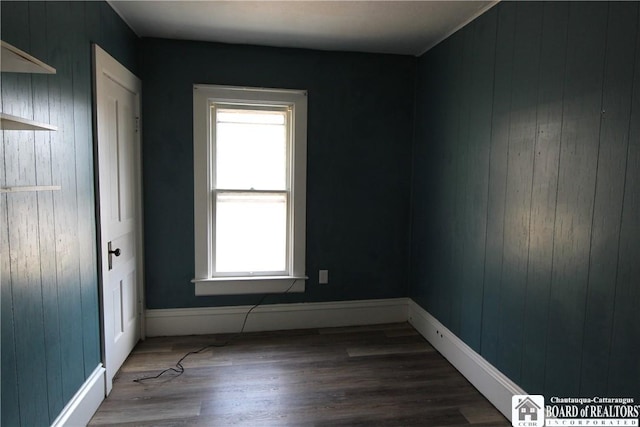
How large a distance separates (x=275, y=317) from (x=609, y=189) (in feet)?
8.45

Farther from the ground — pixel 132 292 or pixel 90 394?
pixel 132 292

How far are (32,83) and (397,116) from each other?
2.65 metres

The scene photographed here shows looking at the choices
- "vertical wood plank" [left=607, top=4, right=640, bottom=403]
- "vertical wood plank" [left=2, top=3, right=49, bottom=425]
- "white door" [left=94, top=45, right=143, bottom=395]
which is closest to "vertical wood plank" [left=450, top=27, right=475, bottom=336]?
"vertical wood plank" [left=607, top=4, right=640, bottom=403]

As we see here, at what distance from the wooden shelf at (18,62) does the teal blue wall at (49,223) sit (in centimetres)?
12

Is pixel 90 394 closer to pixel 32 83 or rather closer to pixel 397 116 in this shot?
pixel 32 83

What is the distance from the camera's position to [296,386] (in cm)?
243

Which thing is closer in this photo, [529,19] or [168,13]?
[529,19]

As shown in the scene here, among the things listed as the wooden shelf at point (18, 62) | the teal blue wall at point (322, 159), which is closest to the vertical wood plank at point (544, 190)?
the teal blue wall at point (322, 159)

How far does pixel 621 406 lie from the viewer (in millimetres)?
1539

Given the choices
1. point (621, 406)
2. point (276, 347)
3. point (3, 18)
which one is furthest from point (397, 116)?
point (3, 18)

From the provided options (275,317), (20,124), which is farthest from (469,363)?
(20,124)

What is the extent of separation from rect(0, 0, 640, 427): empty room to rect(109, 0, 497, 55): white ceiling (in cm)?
2

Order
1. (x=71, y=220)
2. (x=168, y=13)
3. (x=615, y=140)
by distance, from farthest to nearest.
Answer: (x=168, y=13), (x=71, y=220), (x=615, y=140)

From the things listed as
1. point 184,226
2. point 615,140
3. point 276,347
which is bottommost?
point 276,347
